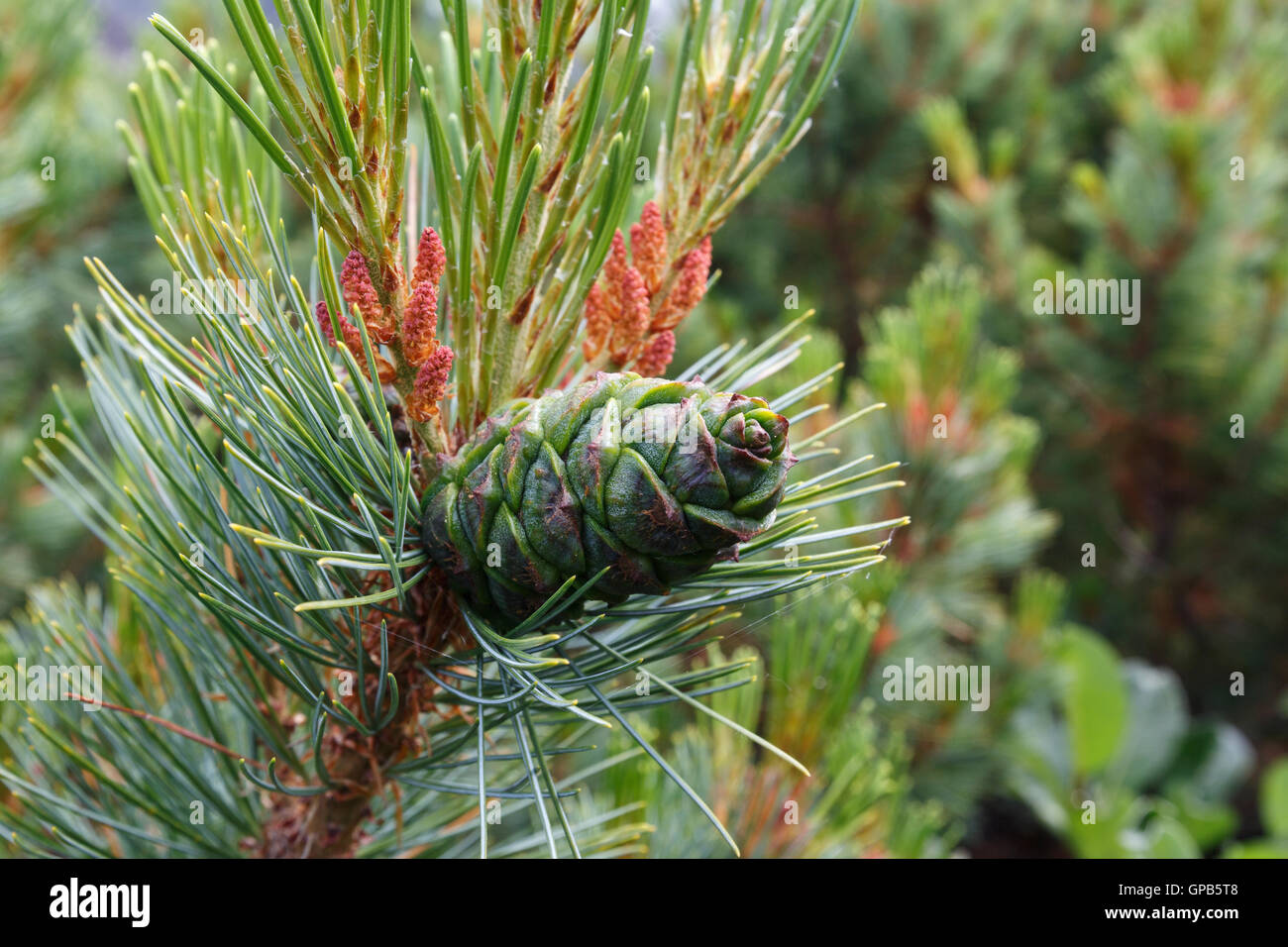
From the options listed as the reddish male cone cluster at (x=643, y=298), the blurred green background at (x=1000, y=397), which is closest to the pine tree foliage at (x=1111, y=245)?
the blurred green background at (x=1000, y=397)

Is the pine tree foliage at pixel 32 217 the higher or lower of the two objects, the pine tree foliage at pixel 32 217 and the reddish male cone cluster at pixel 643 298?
the higher

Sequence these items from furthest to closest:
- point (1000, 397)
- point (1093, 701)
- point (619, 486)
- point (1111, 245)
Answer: point (1111, 245) < point (1093, 701) < point (1000, 397) < point (619, 486)

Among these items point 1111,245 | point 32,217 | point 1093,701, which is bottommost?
point 1093,701

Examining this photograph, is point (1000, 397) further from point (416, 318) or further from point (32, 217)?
point (32, 217)

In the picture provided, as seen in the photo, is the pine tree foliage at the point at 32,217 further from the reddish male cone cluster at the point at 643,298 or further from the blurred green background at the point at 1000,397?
the reddish male cone cluster at the point at 643,298

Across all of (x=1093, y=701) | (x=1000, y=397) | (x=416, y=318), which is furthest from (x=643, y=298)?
(x=1093, y=701)
